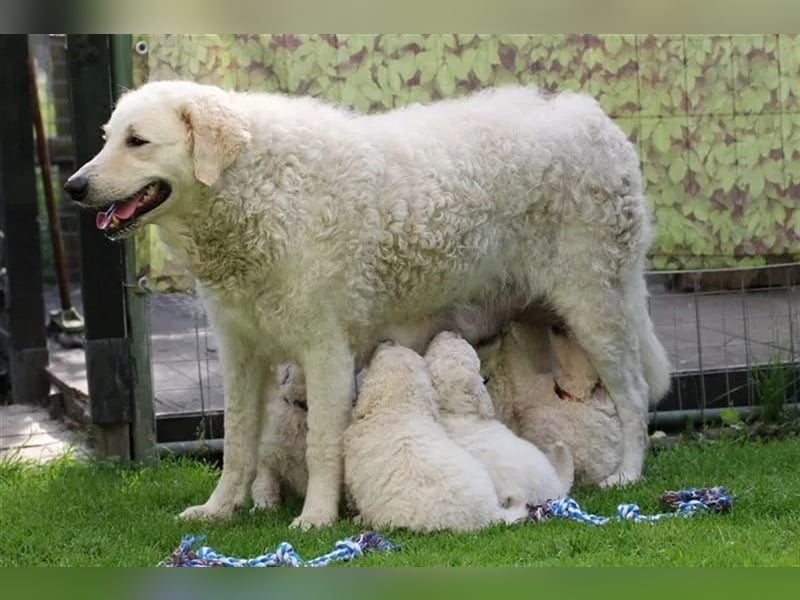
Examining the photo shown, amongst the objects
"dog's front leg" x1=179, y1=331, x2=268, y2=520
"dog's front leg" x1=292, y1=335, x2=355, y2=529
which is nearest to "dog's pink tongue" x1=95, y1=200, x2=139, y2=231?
"dog's front leg" x1=179, y1=331, x2=268, y2=520

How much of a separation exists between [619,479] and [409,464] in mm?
1375

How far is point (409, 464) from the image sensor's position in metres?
3.99

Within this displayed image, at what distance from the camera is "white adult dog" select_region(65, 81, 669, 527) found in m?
4.27

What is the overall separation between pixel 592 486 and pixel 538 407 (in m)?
0.41

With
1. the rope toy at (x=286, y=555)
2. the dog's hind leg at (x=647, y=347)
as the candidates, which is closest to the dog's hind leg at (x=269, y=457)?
the rope toy at (x=286, y=555)

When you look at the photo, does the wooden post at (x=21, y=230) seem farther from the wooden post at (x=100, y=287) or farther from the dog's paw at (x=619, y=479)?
the dog's paw at (x=619, y=479)

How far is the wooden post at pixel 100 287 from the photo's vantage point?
5555 millimetres

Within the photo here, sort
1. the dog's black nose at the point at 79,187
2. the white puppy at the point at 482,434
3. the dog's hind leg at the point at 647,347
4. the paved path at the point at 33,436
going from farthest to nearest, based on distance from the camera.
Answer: the paved path at the point at 33,436 → the dog's hind leg at the point at 647,347 → the white puppy at the point at 482,434 → the dog's black nose at the point at 79,187

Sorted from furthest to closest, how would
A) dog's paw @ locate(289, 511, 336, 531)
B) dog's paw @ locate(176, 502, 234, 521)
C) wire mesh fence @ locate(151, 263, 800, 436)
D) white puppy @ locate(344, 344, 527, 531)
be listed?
1. wire mesh fence @ locate(151, 263, 800, 436)
2. dog's paw @ locate(176, 502, 234, 521)
3. dog's paw @ locate(289, 511, 336, 531)
4. white puppy @ locate(344, 344, 527, 531)

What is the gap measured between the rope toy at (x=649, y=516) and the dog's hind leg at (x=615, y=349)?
2.07ft

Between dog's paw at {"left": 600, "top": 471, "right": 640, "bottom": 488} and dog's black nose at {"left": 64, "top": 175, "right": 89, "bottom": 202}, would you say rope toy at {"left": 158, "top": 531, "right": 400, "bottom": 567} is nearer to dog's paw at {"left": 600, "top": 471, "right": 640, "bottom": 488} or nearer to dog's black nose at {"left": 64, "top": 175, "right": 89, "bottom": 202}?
dog's black nose at {"left": 64, "top": 175, "right": 89, "bottom": 202}

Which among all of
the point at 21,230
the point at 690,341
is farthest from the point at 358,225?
the point at 21,230

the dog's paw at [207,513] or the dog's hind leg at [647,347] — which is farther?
the dog's hind leg at [647,347]

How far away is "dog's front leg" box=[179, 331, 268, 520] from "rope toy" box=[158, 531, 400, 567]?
0.76 metres
